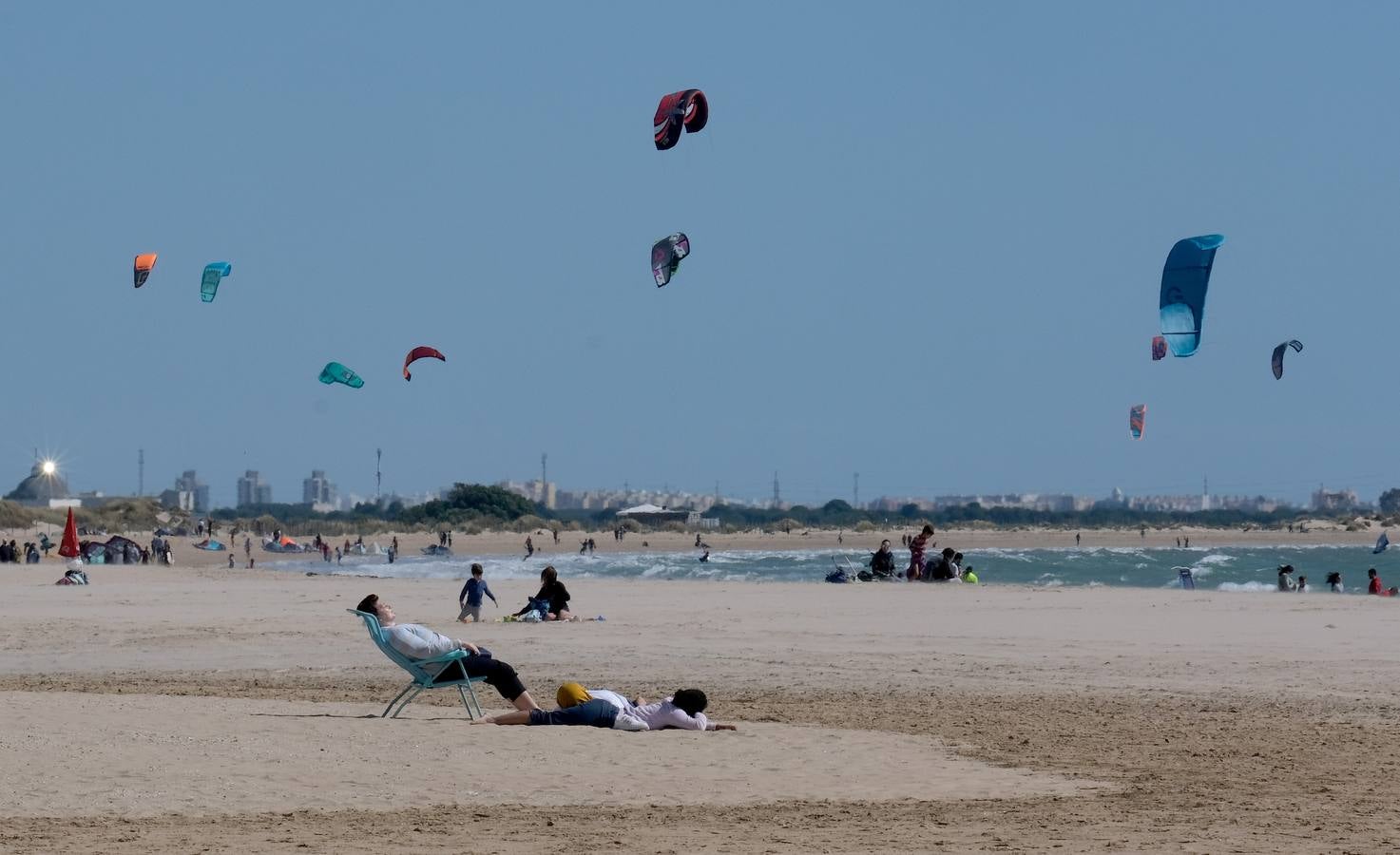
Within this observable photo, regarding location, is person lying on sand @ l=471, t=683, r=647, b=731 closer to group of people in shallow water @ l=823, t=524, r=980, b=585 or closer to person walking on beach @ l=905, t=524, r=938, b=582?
group of people in shallow water @ l=823, t=524, r=980, b=585

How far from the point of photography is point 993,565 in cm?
5028

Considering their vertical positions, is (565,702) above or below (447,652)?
below

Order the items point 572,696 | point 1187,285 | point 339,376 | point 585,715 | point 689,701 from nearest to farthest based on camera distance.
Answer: point 689,701 → point 585,715 → point 572,696 → point 1187,285 → point 339,376

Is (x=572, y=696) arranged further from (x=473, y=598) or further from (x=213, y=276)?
(x=213, y=276)

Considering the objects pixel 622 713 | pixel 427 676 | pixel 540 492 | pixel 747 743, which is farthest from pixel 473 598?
pixel 540 492

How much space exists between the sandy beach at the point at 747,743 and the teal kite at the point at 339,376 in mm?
15794

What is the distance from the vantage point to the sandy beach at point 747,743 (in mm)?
5953

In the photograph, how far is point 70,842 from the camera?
5562 mm

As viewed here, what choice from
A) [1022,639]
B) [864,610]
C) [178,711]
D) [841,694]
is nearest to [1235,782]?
[841,694]

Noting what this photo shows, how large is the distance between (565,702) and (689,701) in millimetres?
703

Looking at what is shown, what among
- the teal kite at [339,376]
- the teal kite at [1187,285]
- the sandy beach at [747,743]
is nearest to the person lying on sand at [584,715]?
the sandy beach at [747,743]

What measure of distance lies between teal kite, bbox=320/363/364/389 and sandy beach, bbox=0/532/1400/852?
15.8 m

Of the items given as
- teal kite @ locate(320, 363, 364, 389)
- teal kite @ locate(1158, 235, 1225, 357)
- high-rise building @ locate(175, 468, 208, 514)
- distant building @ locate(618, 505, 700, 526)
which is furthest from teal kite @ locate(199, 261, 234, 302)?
high-rise building @ locate(175, 468, 208, 514)

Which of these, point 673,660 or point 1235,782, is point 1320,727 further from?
point 673,660
